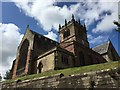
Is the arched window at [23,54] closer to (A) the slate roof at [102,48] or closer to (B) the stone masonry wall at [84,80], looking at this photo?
(B) the stone masonry wall at [84,80]

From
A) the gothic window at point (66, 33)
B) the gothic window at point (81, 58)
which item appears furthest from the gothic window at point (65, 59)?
the gothic window at point (66, 33)

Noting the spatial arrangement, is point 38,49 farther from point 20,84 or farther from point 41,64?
point 20,84

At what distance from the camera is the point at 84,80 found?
11.6 meters

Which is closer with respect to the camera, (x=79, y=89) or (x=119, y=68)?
(x=119, y=68)

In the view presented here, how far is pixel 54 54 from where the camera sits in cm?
2806

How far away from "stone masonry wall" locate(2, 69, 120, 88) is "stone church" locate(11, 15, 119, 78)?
41.8 ft

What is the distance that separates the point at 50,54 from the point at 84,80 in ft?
57.9

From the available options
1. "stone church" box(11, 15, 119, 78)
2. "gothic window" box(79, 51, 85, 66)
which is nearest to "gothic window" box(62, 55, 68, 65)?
"stone church" box(11, 15, 119, 78)

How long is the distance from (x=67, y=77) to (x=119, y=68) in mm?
4064

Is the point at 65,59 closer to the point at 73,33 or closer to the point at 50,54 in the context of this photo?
the point at 50,54

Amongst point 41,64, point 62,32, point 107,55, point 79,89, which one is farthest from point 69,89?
point 62,32

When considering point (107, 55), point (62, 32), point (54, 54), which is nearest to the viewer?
point (54, 54)

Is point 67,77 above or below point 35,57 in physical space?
below

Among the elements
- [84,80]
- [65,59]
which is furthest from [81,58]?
[84,80]
